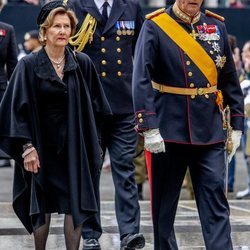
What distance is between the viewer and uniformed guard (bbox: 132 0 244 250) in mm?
7352

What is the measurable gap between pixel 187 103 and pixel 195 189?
55 cm

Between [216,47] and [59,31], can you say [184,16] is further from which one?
[59,31]

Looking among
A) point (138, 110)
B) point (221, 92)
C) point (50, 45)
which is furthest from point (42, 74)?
point (221, 92)

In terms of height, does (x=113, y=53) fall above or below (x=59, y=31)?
below

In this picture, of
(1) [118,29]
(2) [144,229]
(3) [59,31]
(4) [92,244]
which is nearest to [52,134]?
(3) [59,31]

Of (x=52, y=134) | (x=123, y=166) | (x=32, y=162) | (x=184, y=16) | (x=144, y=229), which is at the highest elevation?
(x=184, y=16)

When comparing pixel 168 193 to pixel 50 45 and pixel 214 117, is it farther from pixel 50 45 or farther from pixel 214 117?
pixel 50 45

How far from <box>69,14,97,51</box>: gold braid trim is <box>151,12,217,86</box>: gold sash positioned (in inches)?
48.0

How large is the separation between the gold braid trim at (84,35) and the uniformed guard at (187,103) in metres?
1.16

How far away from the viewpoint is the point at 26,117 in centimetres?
748

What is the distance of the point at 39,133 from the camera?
7.53 m

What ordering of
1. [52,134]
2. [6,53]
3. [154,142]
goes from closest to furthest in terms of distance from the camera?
[154,142], [52,134], [6,53]

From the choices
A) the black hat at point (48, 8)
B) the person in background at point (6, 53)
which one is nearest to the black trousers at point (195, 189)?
the black hat at point (48, 8)

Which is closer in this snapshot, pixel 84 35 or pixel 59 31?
pixel 59 31
